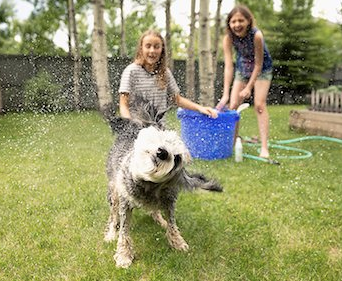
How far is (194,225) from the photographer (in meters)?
3.41

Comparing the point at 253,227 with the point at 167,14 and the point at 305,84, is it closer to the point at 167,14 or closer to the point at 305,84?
the point at 167,14

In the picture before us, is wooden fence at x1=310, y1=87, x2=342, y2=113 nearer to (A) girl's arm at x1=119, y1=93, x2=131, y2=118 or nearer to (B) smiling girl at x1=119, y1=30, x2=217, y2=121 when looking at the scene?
(B) smiling girl at x1=119, y1=30, x2=217, y2=121

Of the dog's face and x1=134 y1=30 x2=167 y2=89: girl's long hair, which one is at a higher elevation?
x1=134 y1=30 x2=167 y2=89: girl's long hair

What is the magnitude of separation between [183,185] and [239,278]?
2.37 feet

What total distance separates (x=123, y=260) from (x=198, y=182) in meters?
0.74

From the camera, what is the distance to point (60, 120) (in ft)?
35.7

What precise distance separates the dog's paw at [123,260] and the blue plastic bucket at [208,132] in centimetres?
291

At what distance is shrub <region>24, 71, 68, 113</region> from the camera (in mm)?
12633

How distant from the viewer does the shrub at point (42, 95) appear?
41.4 feet

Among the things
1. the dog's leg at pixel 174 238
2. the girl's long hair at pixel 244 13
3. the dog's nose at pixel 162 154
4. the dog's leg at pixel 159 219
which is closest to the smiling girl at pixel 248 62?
the girl's long hair at pixel 244 13

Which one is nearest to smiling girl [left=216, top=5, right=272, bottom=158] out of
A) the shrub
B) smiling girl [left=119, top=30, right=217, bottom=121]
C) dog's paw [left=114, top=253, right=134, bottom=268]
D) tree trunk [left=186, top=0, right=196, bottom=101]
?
smiling girl [left=119, top=30, right=217, bottom=121]

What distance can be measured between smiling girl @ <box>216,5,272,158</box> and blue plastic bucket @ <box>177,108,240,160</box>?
40 cm

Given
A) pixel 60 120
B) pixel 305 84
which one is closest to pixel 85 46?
pixel 305 84

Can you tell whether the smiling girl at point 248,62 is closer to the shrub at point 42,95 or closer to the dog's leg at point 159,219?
the dog's leg at point 159,219
